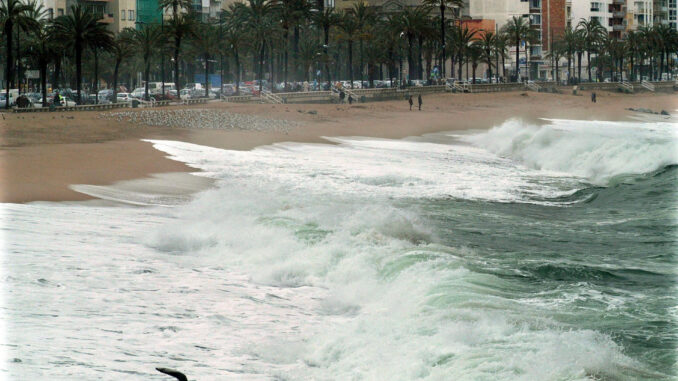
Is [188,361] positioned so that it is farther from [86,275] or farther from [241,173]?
[241,173]

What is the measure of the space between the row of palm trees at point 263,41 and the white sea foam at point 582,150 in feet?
95.6

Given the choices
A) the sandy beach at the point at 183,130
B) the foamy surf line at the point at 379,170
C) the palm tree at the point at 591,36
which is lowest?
the foamy surf line at the point at 379,170

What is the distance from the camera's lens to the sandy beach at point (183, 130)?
2641cm

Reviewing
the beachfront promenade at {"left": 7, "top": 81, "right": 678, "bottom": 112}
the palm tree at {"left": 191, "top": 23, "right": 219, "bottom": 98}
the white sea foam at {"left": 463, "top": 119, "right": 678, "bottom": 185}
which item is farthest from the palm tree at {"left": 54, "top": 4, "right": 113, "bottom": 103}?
the white sea foam at {"left": 463, "top": 119, "right": 678, "bottom": 185}

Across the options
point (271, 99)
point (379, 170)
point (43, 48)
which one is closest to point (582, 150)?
point (379, 170)

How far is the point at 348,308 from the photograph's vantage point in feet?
42.3

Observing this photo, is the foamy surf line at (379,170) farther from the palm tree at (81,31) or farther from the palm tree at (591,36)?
the palm tree at (591,36)

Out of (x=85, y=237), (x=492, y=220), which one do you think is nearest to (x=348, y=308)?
(x=85, y=237)

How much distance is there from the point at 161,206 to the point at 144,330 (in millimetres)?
10878

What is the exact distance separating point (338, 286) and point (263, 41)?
75.0 m

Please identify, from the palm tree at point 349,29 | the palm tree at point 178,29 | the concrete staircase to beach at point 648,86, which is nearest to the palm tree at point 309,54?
the palm tree at point 349,29

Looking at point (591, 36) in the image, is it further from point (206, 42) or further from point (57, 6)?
point (57, 6)

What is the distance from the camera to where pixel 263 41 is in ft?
286

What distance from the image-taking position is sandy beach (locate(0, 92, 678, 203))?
86.6 ft
